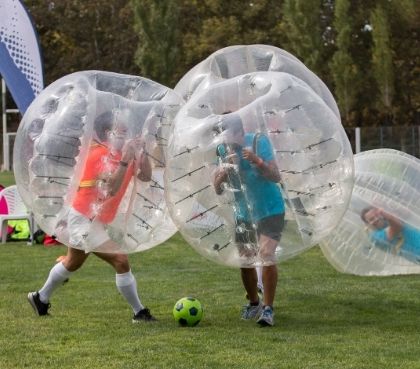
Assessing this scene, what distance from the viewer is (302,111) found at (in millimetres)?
7184

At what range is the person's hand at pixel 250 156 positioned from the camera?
7.11 m

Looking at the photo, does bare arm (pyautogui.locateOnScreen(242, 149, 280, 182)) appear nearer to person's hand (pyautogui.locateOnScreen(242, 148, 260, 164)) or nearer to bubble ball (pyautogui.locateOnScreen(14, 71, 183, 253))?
person's hand (pyautogui.locateOnScreen(242, 148, 260, 164))

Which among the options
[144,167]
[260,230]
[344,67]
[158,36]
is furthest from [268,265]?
[158,36]

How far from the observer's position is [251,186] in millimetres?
7172

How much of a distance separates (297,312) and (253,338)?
1.31m

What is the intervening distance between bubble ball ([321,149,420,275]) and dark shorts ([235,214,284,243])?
2.65m

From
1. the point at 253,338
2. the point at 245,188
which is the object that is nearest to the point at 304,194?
the point at 245,188

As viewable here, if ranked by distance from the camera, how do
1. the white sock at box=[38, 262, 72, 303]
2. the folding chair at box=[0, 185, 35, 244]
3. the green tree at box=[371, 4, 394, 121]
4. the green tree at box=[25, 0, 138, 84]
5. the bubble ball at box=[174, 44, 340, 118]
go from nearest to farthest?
the bubble ball at box=[174, 44, 340, 118], the white sock at box=[38, 262, 72, 303], the folding chair at box=[0, 185, 35, 244], the green tree at box=[371, 4, 394, 121], the green tree at box=[25, 0, 138, 84]

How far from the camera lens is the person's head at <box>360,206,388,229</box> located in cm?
974

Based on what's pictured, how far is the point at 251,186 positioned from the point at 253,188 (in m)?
0.02

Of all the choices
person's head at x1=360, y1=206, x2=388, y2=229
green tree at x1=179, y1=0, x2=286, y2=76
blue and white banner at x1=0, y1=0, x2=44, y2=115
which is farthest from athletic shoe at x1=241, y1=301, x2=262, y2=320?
green tree at x1=179, y1=0, x2=286, y2=76

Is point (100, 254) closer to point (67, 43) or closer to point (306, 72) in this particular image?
point (306, 72)

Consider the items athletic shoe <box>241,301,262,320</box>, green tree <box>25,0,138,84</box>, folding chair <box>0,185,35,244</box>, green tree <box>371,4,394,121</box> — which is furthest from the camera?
green tree <box>25,0,138,84</box>

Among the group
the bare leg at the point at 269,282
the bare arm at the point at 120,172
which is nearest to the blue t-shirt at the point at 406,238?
the bare leg at the point at 269,282
